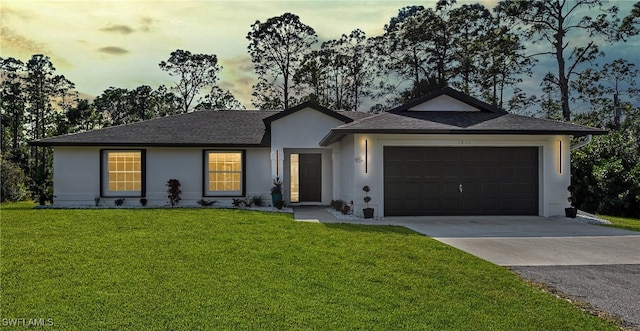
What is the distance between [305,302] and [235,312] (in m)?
0.79

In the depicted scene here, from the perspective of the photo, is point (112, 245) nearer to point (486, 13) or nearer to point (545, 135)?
point (545, 135)

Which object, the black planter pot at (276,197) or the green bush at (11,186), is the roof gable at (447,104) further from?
the green bush at (11,186)

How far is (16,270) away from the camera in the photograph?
20.2 feet

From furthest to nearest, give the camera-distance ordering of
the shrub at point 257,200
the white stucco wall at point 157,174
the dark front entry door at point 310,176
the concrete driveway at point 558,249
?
the dark front entry door at point 310,176 < the shrub at point 257,200 < the white stucco wall at point 157,174 < the concrete driveway at point 558,249

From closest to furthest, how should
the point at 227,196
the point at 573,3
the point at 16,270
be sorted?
the point at 16,270 → the point at 227,196 → the point at 573,3

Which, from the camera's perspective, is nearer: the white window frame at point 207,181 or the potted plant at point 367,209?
the potted plant at point 367,209

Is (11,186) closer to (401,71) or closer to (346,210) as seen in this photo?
(346,210)

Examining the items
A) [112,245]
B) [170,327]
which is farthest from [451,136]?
[170,327]

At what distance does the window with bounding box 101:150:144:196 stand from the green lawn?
7335 mm

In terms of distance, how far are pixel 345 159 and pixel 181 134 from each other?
264 inches

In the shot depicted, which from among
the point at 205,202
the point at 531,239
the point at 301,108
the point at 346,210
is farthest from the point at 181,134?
the point at 531,239

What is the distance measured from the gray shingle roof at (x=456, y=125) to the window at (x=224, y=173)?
4.37 metres

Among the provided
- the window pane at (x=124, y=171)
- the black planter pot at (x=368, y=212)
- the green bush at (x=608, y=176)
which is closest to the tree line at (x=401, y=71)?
the green bush at (x=608, y=176)

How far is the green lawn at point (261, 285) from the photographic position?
4.52m
